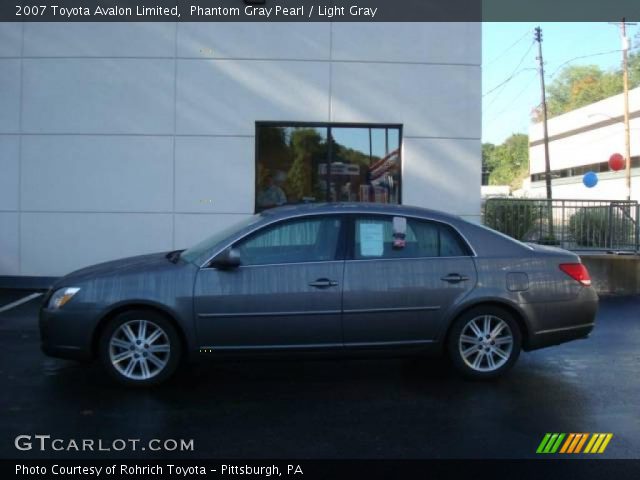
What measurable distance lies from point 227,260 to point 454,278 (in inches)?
77.0

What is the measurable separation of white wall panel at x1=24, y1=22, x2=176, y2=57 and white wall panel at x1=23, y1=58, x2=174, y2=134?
0.14m

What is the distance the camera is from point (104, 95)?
1152 cm

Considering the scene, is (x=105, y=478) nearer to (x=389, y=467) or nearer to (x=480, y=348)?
(x=389, y=467)

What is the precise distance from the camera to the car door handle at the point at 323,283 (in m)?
6.00

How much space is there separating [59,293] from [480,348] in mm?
3664

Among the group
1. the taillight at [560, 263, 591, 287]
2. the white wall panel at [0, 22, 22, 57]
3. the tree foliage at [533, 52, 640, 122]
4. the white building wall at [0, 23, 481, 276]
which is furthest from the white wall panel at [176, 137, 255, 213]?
the tree foliage at [533, 52, 640, 122]

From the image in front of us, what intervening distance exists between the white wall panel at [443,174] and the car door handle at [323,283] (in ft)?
19.5

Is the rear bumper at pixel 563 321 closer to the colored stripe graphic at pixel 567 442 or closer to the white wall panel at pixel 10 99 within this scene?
the colored stripe graphic at pixel 567 442

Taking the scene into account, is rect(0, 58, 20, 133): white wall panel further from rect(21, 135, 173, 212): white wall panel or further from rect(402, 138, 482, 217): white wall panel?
rect(402, 138, 482, 217): white wall panel

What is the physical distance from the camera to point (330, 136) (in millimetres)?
11789

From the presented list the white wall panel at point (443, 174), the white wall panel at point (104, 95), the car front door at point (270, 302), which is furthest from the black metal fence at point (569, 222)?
the car front door at point (270, 302)

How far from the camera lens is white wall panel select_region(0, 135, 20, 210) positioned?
37.9 feet

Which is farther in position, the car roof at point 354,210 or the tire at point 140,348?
the car roof at point 354,210

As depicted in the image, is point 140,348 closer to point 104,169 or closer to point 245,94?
point 104,169
